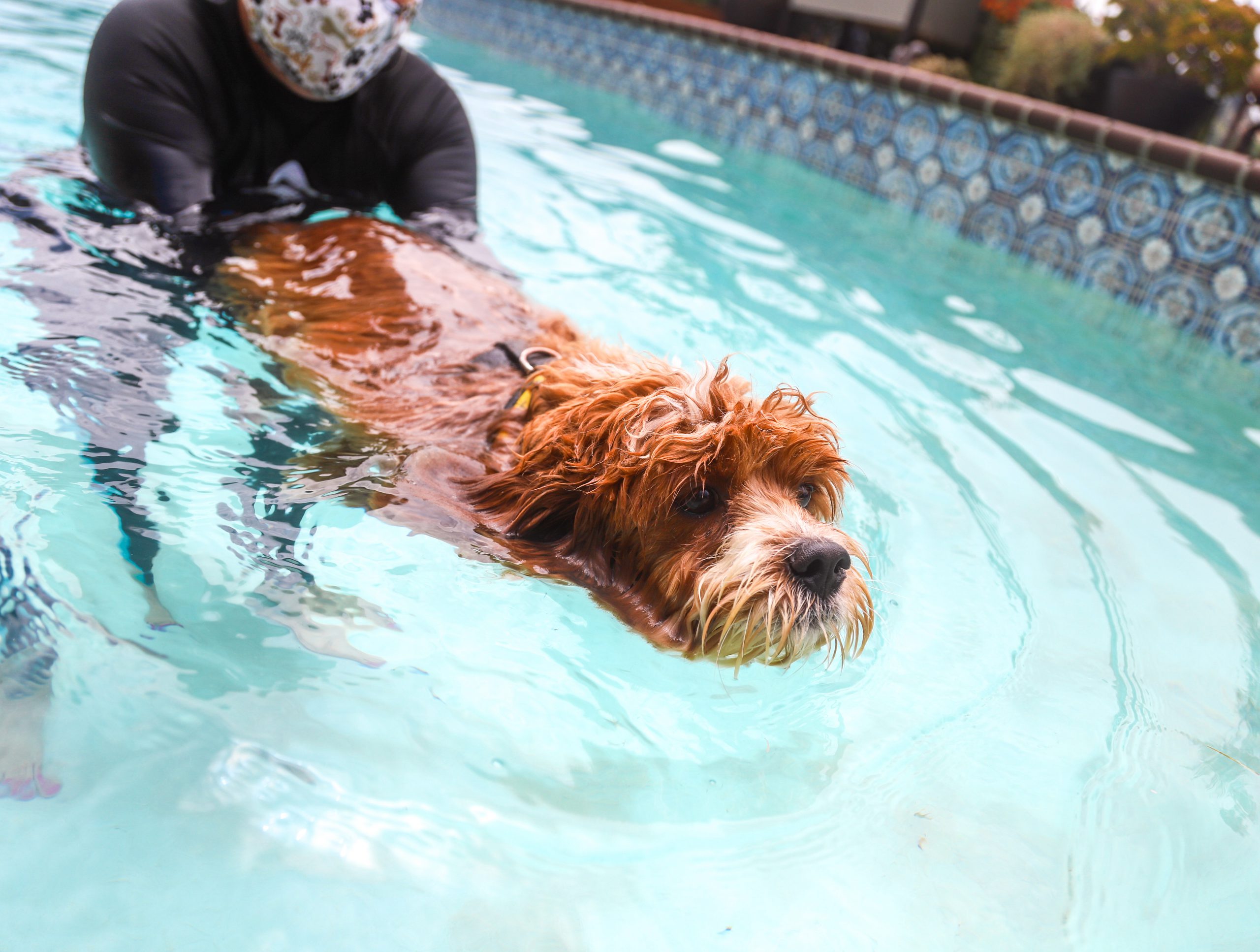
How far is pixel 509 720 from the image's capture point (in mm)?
2930

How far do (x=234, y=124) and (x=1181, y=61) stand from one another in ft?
41.5

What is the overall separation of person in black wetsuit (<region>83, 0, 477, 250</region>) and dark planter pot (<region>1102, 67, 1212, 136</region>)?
1076cm

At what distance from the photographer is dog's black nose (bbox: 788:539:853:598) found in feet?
9.11

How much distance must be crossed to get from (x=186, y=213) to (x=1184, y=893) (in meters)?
5.18

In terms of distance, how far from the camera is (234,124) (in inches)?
209

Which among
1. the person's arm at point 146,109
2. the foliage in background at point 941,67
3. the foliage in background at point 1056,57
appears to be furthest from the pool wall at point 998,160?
the person's arm at point 146,109

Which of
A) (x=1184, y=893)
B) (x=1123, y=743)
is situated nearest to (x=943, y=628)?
(x=1123, y=743)

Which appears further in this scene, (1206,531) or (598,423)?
(1206,531)

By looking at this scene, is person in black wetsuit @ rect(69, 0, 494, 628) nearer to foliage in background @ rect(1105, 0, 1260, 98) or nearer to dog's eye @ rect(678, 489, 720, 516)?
dog's eye @ rect(678, 489, 720, 516)

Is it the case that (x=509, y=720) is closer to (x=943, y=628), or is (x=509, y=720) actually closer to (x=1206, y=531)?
(x=943, y=628)

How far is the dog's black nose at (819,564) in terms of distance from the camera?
2775mm

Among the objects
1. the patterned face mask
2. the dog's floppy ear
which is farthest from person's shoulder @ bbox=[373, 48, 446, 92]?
the dog's floppy ear

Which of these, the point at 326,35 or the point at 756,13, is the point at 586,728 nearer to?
the point at 326,35

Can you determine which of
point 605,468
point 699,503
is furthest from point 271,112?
point 699,503
